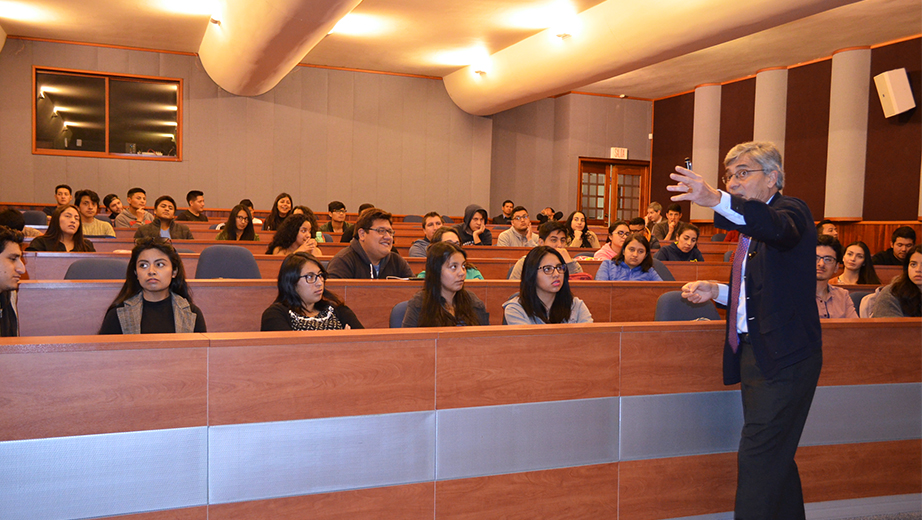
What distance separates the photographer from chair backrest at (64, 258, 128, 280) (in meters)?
3.66

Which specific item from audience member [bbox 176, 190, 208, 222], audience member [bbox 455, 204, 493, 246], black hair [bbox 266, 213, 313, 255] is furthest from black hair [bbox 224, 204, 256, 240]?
audience member [bbox 176, 190, 208, 222]

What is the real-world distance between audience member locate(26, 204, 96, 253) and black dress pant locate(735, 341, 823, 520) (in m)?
4.80

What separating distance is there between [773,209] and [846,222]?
9.33 meters

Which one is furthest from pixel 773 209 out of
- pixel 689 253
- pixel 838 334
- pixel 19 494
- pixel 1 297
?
pixel 689 253

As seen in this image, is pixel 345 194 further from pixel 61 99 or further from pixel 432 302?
pixel 432 302

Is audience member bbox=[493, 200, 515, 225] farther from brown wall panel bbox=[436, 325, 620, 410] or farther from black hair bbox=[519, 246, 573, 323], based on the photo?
brown wall panel bbox=[436, 325, 620, 410]

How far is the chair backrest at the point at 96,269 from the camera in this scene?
3.66 meters

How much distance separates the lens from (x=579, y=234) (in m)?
7.69

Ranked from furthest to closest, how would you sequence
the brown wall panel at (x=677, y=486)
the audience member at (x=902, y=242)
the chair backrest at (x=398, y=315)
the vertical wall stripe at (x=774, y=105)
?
the vertical wall stripe at (x=774, y=105) → the audience member at (x=902, y=242) → the chair backrest at (x=398, y=315) → the brown wall panel at (x=677, y=486)

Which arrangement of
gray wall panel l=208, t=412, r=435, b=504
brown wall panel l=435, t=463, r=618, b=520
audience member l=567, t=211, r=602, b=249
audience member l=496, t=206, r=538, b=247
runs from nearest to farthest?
1. gray wall panel l=208, t=412, r=435, b=504
2. brown wall panel l=435, t=463, r=618, b=520
3. audience member l=496, t=206, r=538, b=247
4. audience member l=567, t=211, r=602, b=249

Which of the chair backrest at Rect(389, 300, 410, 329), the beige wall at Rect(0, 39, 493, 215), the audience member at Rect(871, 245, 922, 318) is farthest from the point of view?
the beige wall at Rect(0, 39, 493, 215)

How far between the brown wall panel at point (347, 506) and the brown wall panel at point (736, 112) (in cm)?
1078

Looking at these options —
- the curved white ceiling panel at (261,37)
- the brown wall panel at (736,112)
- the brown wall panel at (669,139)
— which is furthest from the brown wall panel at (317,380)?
the brown wall panel at (669,139)

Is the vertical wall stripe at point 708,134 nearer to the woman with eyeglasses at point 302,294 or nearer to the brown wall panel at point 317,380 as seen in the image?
the woman with eyeglasses at point 302,294
